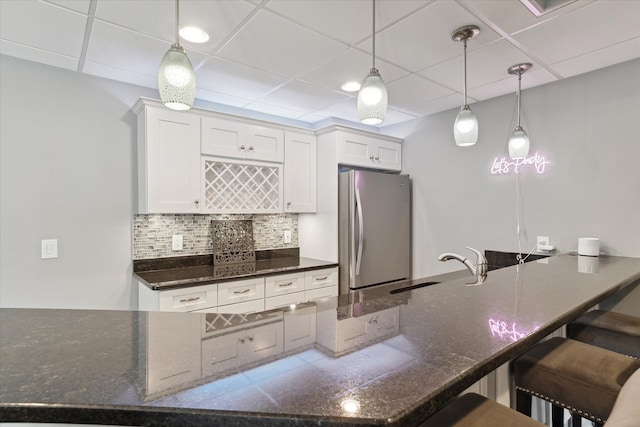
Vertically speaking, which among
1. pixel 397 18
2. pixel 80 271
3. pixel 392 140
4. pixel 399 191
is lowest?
pixel 80 271

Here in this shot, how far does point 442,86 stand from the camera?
2.71m

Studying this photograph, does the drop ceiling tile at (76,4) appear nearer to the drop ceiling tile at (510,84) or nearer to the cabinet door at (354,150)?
the cabinet door at (354,150)

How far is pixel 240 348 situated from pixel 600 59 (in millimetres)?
2882

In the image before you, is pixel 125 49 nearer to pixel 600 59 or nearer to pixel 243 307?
pixel 243 307

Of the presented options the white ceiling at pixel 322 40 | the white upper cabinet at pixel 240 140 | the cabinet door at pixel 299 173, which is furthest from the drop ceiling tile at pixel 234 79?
the cabinet door at pixel 299 173

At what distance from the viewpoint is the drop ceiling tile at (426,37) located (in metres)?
1.74

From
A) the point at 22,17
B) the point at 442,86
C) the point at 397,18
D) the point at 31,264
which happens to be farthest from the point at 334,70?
the point at 31,264

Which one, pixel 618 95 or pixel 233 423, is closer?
pixel 233 423

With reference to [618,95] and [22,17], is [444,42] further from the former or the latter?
[22,17]

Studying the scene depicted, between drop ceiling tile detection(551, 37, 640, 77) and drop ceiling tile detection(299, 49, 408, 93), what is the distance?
1108 mm

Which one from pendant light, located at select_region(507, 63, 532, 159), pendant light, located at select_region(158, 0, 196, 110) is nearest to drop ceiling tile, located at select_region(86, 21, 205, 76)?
pendant light, located at select_region(158, 0, 196, 110)

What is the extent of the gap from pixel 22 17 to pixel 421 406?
2497 mm

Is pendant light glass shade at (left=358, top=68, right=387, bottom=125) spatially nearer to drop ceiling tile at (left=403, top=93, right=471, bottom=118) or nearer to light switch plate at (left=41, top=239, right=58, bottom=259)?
drop ceiling tile at (left=403, top=93, right=471, bottom=118)

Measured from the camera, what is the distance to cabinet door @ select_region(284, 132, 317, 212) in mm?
3223
